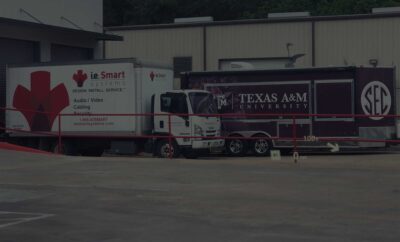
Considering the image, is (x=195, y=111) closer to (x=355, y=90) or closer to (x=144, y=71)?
(x=144, y=71)

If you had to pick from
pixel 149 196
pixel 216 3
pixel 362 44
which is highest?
pixel 216 3

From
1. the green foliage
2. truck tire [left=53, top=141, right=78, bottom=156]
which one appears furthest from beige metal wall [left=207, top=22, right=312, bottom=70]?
the green foliage

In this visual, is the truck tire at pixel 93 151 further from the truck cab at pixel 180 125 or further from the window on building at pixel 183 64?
the window on building at pixel 183 64

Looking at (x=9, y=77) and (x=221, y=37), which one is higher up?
(x=221, y=37)

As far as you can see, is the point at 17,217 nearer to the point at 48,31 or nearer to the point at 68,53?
the point at 48,31

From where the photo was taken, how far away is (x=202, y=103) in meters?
24.0

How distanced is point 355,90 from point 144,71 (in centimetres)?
710

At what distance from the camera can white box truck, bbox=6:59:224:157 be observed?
2297 cm

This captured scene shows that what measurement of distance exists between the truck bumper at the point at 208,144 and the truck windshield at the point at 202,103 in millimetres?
989

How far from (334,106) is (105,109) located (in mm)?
7696

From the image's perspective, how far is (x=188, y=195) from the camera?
42.1 feet

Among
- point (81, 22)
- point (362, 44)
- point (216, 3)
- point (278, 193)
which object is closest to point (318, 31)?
point (362, 44)

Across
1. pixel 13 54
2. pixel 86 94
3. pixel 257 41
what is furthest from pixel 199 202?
pixel 257 41

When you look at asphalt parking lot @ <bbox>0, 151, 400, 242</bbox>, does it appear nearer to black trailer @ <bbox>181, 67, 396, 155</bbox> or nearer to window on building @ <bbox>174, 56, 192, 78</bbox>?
black trailer @ <bbox>181, 67, 396, 155</bbox>
